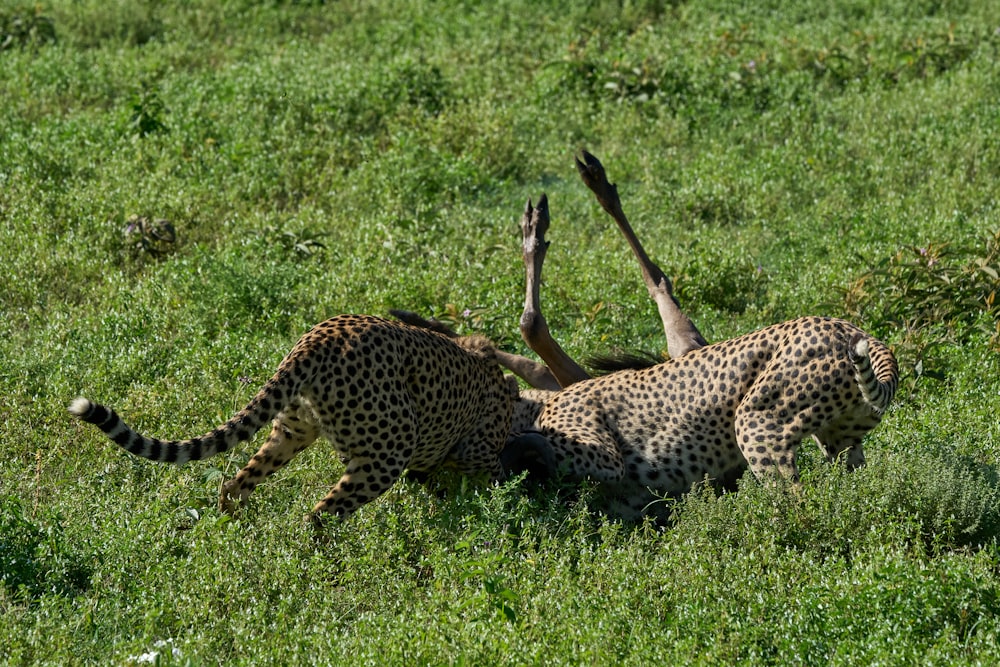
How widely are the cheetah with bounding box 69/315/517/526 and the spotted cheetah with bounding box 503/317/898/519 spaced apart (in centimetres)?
59

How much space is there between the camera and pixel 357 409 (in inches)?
270

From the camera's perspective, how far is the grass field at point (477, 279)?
5773 millimetres

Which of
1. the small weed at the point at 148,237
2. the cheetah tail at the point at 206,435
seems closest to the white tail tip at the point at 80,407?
the cheetah tail at the point at 206,435

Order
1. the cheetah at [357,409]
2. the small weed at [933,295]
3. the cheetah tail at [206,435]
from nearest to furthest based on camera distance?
the cheetah tail at [206,435], the cheetah at [357,409], the small weed at [933,295]

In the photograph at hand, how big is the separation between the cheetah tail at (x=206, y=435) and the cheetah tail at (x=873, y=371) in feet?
8.65

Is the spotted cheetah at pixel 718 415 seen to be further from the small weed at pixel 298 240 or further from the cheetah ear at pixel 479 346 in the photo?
the small weed at pixel 298 240

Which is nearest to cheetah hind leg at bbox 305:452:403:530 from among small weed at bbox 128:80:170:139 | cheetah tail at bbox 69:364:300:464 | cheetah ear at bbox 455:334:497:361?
cheetah tail at bbox 69:364:300:464

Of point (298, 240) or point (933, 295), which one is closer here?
point (933, 295)

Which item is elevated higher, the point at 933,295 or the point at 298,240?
the point at 933,295

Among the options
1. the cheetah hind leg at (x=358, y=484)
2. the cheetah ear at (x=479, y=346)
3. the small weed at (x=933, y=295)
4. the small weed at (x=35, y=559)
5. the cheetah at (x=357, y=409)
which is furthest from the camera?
the small weed at (x=933, y=295)

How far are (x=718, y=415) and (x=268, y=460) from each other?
232 centimetres

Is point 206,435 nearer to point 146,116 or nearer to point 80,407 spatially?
point 80,407

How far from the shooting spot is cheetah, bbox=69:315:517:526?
667cm

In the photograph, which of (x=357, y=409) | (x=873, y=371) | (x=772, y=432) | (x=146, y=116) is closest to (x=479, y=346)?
(x=357, y=409)
